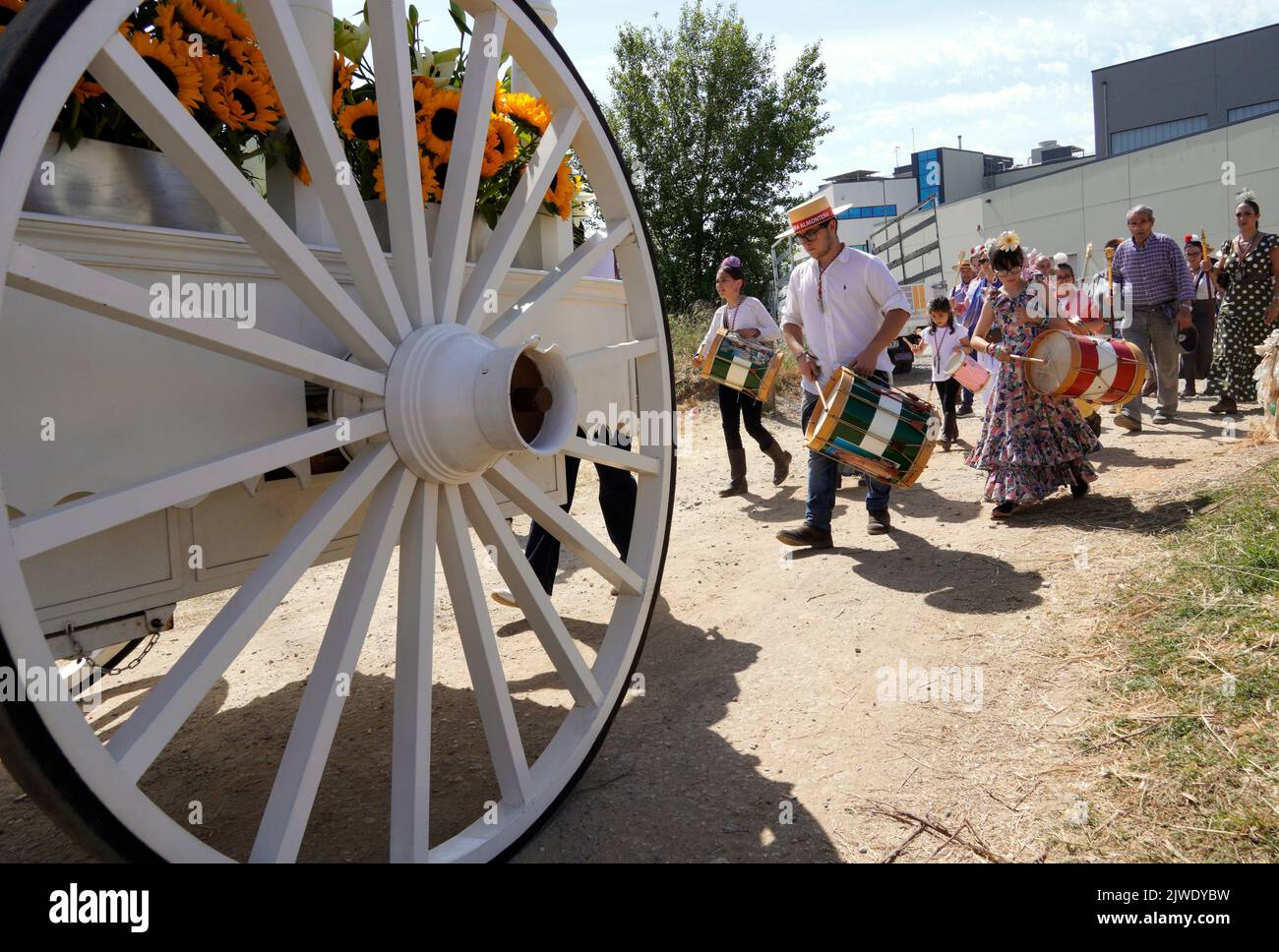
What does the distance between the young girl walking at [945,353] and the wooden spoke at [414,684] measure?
6779 mm

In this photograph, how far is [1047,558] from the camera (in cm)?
462

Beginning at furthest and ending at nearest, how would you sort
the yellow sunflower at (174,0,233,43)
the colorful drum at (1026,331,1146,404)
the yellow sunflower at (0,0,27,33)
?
the colorful drum at (1026,331,1146,404) < the yellow sunflower at (174,0,233,43) < the yellow sunflower at (0,0,27,33)

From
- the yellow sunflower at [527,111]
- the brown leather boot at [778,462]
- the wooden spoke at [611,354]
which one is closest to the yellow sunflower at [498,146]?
the yellow sunflower at [527,111]

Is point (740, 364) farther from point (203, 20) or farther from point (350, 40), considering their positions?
point (203, 20)

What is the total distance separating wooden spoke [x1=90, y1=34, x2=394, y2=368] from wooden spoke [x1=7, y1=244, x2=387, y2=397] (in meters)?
0.10

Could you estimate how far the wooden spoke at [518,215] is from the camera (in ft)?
7.96

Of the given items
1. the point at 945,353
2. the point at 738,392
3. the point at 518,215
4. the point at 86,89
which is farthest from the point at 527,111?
the point at 945,353

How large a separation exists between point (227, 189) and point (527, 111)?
5.12ft

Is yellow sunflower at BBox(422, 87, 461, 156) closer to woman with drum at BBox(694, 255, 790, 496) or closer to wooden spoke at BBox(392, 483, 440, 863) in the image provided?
wooden spoke at BBox(392, 483, 440, 863)

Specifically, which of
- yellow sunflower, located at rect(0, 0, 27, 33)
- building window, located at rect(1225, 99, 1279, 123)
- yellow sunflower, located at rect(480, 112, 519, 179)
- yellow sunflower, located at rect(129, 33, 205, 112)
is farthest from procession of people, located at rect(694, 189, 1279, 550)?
building window, located at rect(1225, 99, 1279, 123)

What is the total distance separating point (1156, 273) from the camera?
768 centimetres

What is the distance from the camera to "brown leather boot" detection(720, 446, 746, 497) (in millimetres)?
7422
